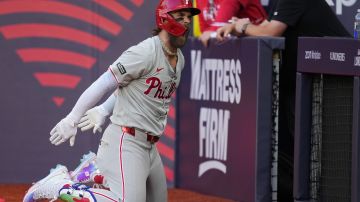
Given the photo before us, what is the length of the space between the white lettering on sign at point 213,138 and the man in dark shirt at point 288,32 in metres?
0.66

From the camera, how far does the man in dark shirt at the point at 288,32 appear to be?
686 centimetres

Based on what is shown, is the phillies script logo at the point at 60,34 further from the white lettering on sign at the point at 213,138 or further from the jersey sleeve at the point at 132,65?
the jersey sleeve at the point at 132,65

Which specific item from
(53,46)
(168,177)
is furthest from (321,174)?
(53,46)

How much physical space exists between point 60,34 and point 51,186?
10.7ft

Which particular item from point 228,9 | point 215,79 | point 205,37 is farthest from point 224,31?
point 215,79

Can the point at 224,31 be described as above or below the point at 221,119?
above

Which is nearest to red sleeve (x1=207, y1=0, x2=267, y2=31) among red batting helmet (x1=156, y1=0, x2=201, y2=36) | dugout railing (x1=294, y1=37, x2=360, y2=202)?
dugout railing (x1=294, y1=37, x2=360, y2=202)

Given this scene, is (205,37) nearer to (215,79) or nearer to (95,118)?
(215,79)

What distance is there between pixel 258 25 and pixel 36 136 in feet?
8.92

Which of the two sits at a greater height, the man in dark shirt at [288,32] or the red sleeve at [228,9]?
the red sleeve at [228,9]

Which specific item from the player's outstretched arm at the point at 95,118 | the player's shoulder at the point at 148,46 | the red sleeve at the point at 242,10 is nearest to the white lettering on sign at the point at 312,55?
the player's shoulder at the point at 148,46

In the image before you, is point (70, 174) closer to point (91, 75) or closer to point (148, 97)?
point (148, 97)

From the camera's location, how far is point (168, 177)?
8672 millimetres

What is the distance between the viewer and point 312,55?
5766mm
